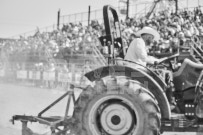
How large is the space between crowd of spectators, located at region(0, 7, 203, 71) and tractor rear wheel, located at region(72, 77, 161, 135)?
7.12 m

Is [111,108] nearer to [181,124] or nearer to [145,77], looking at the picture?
[145,77]

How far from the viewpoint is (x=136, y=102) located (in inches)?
170

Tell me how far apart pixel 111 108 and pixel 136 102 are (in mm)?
316

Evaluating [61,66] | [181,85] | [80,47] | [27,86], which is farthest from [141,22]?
→ [181,85]

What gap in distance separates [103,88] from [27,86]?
12.3 m

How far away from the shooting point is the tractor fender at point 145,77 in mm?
4441

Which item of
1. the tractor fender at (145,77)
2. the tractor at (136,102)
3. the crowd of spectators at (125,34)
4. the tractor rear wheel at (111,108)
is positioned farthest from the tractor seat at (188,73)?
the crowd of spectators at (125,34)

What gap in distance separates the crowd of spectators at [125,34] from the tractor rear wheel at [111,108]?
7124 mm

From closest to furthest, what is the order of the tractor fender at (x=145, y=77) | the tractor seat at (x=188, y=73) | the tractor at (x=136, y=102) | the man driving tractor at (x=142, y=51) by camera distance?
1. the tractor at (x=136, y=102)
2. the tractor fender at (x=145, y=77)
3. the tractor seat at (x=188, y=73)
4. the man driving tractor at (x=142, y=51)

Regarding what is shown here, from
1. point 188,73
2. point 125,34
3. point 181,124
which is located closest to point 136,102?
point 181,124

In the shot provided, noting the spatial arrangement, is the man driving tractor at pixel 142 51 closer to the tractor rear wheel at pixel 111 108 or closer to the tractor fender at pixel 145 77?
the tractor fender at pixel 145 77

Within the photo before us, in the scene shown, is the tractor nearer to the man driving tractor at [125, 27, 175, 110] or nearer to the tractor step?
the tractor step

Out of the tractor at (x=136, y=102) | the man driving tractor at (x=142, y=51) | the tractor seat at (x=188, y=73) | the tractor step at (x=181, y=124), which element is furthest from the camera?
the man driving tractor at (x=142, y=51)

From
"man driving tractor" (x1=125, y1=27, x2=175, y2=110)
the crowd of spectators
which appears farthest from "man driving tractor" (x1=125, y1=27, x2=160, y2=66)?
the crowd of spectators
